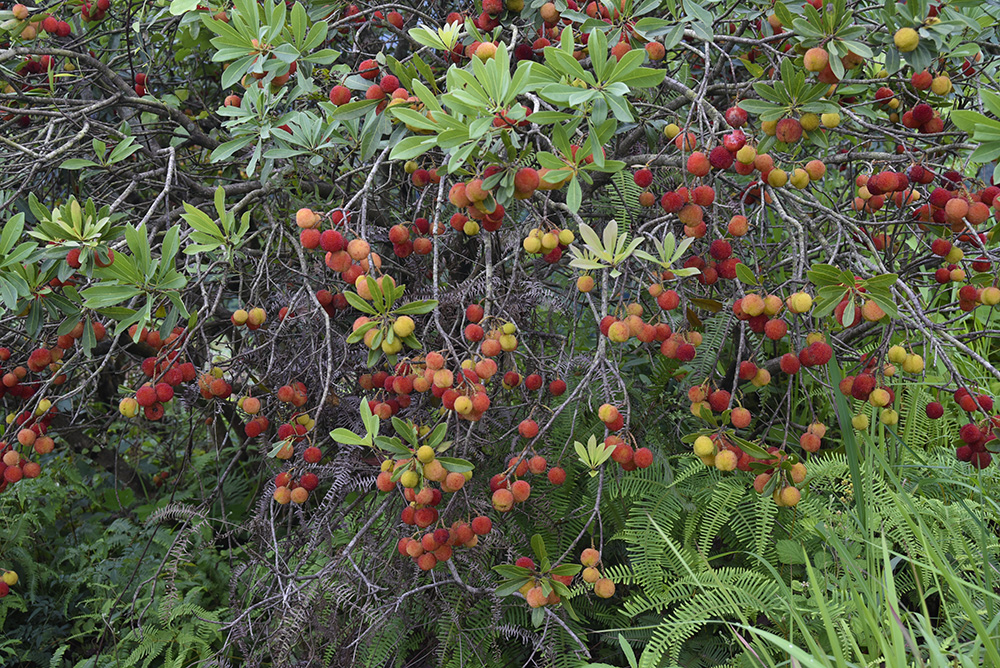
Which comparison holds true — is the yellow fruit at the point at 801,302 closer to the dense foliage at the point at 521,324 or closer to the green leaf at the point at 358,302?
the dense foliage at the point at 521,324

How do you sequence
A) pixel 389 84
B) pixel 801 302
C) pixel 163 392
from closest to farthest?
pixel 801 302 < pixel 389 84 < pixel 163 392

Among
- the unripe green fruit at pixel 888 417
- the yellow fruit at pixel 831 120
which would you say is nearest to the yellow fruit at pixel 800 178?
the yellow fruit at pixel 831 120

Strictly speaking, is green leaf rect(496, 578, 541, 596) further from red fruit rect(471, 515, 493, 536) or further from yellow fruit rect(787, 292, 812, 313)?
yellow fruit rect(787, 292, 812, 313)

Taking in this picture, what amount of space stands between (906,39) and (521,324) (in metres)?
1.15

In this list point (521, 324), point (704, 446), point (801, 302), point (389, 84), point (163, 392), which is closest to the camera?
point (801, 302)

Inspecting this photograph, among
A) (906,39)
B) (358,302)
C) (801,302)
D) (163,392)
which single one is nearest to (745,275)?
(801,302)

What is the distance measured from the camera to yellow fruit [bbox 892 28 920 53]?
4.88 ft

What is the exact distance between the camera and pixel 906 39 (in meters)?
1.49

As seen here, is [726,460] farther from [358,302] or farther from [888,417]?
[358,302]

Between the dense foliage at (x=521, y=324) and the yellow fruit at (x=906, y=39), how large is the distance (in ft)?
0.21

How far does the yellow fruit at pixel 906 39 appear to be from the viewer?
1.49 metres

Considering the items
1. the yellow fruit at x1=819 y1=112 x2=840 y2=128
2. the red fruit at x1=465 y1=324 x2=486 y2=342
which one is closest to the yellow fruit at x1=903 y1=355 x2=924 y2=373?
the yellow fruit at x1=819 y1=112 x2=840 y2=128

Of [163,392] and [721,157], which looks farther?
[163,392]

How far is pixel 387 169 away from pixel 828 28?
1343 mm
